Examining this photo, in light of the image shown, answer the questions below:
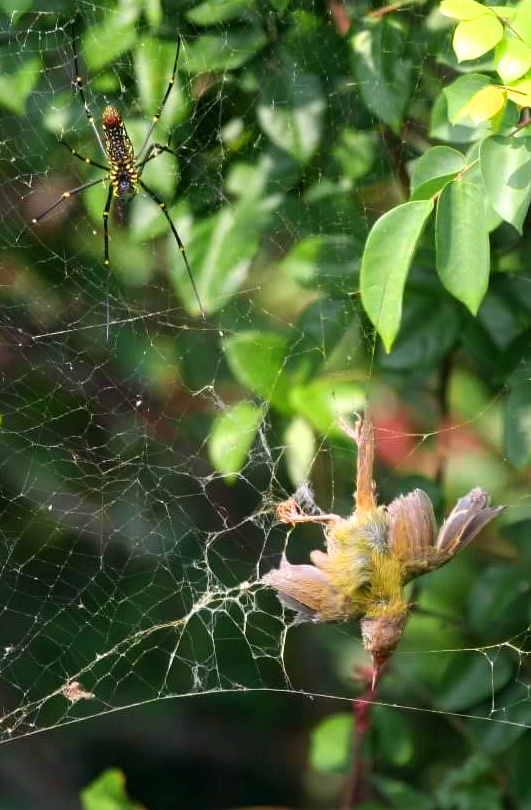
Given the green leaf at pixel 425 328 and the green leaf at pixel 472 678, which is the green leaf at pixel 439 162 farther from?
the green leaf at pixel 472 678

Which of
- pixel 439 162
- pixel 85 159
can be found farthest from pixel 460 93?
pixel 85 159

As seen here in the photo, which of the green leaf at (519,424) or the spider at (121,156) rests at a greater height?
the spider at (121,156)

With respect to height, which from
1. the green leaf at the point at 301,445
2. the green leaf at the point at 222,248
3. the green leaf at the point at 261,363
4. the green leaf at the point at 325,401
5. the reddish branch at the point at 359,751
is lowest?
the reddish branch at the point at 359,751

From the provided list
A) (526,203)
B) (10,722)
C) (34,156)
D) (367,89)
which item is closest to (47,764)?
(10,722)

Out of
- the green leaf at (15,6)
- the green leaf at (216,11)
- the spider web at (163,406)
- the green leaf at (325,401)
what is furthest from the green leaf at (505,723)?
the green leaf at (15,6)

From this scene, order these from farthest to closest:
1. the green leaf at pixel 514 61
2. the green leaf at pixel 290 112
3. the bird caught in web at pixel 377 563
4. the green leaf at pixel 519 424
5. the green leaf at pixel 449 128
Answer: the green leaf at pixel 290 112 → the green leaf at pixel 519 424 → the green leaf at pixel 449 128 → the bird caught in web at pixel 377 563 → the green leaf at pixel 514 61

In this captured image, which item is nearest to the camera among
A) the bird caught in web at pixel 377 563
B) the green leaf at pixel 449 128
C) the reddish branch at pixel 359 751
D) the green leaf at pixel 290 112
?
the bird caught in web at pixel 377 563
